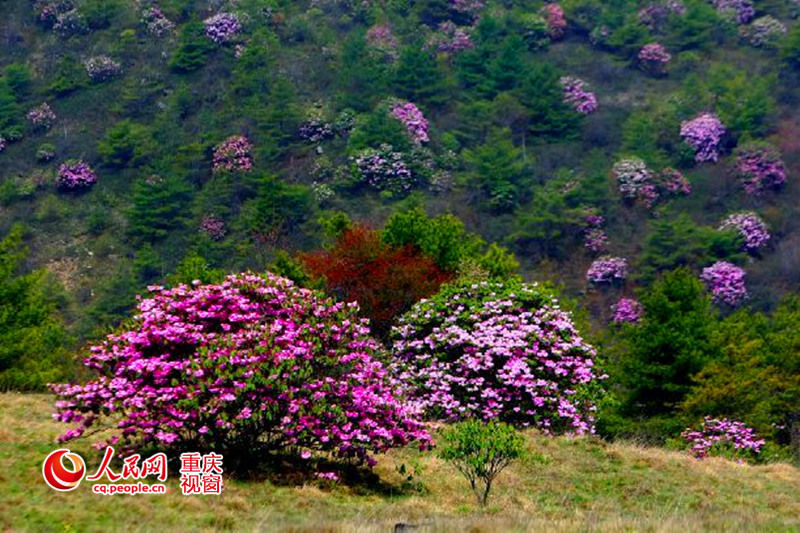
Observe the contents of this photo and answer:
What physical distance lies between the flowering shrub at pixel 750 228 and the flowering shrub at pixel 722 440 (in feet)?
130

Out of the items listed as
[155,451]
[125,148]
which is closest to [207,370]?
[155,451]

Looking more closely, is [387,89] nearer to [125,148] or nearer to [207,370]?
[125,148]

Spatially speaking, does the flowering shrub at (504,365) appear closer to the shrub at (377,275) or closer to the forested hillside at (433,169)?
the forested hillside at (433,169)

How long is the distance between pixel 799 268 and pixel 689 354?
36.7 meters

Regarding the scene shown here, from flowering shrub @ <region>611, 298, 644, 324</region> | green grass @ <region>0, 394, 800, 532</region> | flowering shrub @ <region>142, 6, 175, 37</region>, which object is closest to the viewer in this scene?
green grass @ <region>0, 394, 800, 532</region>

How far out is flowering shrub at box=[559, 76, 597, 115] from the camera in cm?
8269

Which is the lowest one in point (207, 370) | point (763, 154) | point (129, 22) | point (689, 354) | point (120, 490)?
point (120, 490)

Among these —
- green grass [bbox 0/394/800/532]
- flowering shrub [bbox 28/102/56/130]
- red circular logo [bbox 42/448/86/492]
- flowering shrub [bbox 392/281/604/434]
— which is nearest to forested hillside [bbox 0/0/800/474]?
flowering shrub [bbox 28/102/56/130]

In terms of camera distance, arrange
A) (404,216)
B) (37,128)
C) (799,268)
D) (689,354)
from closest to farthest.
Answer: (689,354)
(404,216)
(799,268)
(37,128)

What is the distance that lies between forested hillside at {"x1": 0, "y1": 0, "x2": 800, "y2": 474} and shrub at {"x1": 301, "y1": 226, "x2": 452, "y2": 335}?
0.10 metres

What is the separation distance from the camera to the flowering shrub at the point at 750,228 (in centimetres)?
6450

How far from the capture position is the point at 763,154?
2810 inches

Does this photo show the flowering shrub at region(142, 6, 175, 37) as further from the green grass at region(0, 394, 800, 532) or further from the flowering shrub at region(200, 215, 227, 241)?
the green grass at region(0, 394, 800, 532)

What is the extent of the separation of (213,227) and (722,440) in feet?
150
